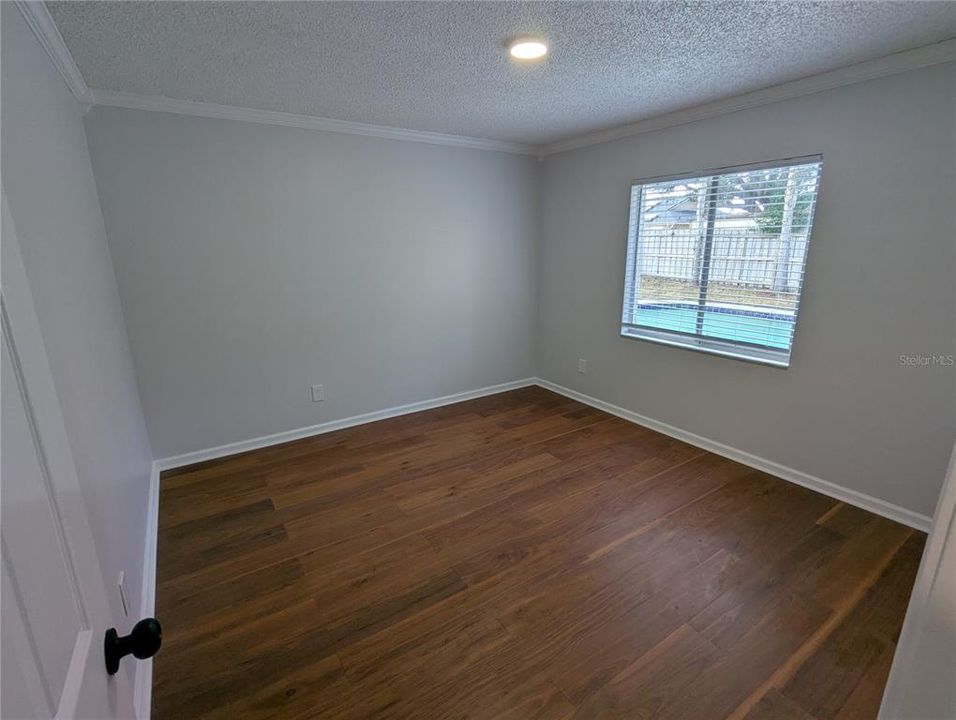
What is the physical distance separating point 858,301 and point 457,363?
2.87 m

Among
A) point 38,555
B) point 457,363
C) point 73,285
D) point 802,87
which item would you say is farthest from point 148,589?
point 802,87

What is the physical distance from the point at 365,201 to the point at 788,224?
9.17 ft

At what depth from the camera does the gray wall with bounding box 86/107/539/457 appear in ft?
8.82

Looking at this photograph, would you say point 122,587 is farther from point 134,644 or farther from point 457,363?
point 457,363

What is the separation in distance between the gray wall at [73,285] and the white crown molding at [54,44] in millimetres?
48

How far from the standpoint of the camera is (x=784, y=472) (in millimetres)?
2799

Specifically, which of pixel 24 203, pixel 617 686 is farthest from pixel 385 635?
pixel 24 203

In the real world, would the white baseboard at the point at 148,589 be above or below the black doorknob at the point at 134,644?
below

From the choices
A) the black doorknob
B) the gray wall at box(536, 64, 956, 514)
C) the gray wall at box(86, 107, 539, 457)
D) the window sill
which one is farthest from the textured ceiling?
the black doorknob

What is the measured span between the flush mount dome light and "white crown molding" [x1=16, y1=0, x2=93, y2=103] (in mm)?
1708

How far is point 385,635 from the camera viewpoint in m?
1.73

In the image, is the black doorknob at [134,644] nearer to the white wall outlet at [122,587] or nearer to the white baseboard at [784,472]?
the white wall outlet at [122,587]

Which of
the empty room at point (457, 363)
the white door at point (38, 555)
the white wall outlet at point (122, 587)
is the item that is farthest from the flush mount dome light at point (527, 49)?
the white wall outlet at point (122, 587)

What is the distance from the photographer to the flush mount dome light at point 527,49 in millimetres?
1902
